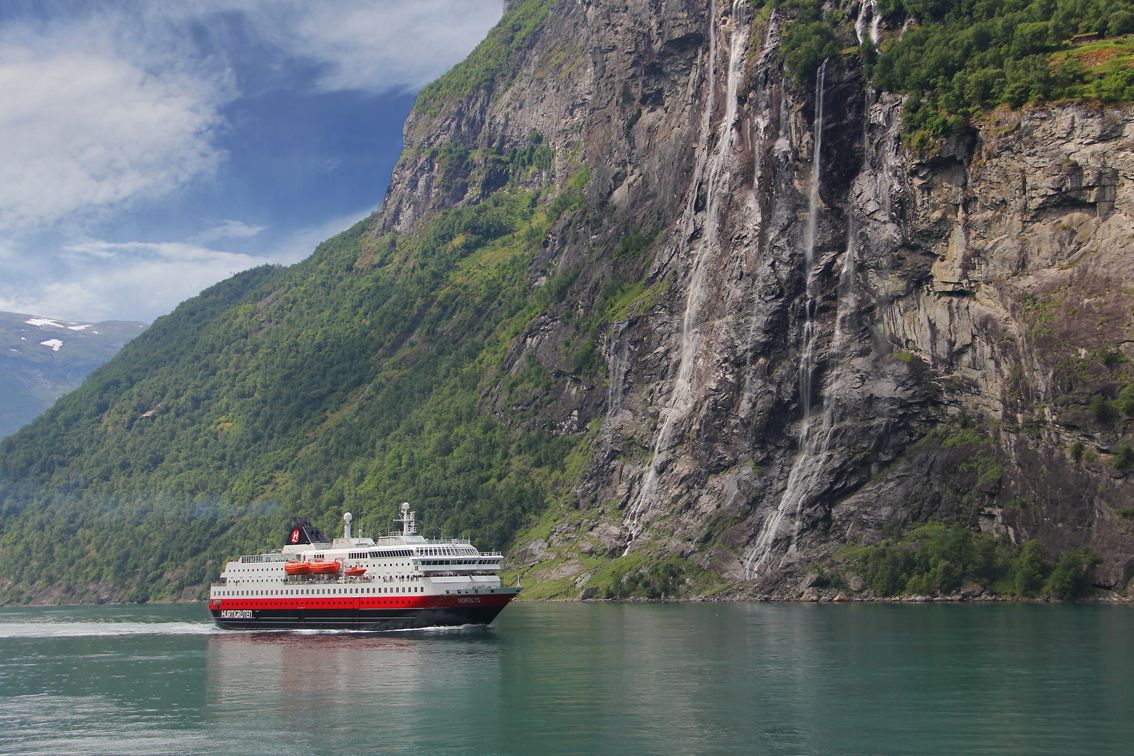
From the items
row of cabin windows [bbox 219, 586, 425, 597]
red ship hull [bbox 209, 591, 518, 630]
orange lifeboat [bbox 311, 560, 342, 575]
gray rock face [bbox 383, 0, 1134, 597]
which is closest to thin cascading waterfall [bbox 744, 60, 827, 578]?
gray rock face [bbox 383, 0, 1134, 597]

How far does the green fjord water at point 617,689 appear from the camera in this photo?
188 ft

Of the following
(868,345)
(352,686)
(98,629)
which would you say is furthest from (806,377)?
(352,686)

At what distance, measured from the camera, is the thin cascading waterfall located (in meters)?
150

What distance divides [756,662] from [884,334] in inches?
3150

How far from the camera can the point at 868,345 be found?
153m

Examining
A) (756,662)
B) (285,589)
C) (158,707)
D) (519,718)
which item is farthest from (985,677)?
(285,589)

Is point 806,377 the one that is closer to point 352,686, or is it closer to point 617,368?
point 617,368

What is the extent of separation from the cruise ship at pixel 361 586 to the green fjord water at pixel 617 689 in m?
2.51

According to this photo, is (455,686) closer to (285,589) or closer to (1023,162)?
(285,589)

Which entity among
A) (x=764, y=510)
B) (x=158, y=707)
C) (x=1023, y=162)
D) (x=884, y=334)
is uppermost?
(x=1023, y=162)

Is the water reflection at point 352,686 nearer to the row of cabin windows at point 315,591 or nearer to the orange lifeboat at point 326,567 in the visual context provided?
the row of cabin windows at point 315,591

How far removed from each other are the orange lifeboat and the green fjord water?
24.1ft

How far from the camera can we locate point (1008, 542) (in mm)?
132750

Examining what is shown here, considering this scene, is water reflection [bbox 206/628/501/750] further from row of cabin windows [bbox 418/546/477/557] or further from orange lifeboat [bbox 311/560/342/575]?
orange lifeboat [bbox 311/560/342/575]
